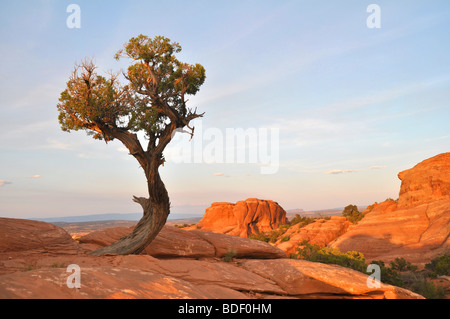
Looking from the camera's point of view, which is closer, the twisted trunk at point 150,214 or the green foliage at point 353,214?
the twisted trunk at point 150,214

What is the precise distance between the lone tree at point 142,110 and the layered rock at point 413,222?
27.9m

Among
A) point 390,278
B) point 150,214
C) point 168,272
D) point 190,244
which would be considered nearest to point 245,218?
point 390,278

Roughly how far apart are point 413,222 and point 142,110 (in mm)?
36370

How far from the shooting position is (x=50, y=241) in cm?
1442

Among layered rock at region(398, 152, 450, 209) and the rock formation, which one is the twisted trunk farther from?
layered rock at region(398, 152, 450, 209)

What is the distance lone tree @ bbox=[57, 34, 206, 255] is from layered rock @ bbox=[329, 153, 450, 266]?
2791 centimetres

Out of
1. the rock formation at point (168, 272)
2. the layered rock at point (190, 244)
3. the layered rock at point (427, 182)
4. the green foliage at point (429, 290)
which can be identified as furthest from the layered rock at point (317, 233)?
the rock formation at point (168, 272)

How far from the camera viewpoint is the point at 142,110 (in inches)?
646

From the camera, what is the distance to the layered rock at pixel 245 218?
217 ft

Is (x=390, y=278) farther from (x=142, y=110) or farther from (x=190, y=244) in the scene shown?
(x=142, y=110)

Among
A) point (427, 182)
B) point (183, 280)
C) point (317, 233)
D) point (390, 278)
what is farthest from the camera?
point (317, 233)

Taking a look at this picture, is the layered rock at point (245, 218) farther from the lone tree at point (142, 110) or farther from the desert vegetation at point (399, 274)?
the lone tree at point (142, 110)
